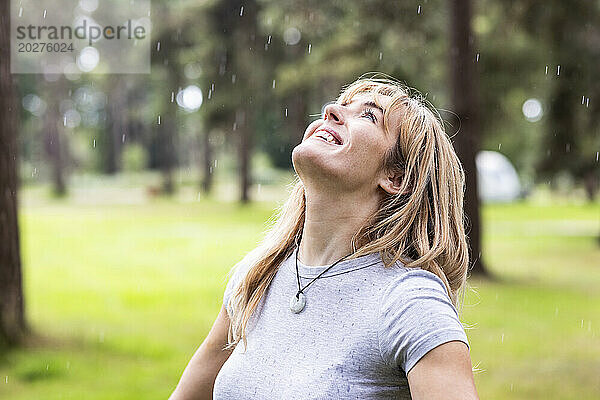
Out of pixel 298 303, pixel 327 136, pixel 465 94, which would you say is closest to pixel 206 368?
pixel 298 303

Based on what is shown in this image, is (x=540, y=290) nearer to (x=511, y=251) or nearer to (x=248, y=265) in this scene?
(x=511, y=251)

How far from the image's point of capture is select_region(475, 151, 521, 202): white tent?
92.3 ft

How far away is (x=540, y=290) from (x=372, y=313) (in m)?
7.81

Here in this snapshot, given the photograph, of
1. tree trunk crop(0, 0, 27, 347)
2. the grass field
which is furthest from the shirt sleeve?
tree trunk crop(0, 0, 27, 347)

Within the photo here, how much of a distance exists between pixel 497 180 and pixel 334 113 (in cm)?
2777

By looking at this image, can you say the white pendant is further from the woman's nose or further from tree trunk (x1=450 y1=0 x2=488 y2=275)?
tree trunk (x1=450 y1=0 x2=488 y2=275)

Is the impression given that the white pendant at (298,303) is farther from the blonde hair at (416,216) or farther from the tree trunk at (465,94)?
the tree trunk at (465,94)

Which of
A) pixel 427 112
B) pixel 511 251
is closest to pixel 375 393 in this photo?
pixel 427 112

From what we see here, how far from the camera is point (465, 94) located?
8.88 m

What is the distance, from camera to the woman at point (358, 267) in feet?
4.66

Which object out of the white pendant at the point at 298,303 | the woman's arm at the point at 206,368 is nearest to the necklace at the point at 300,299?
the white pendant at the point at 298,303

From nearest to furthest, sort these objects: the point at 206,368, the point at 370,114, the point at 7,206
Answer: the point at 370,114
the point at 206,368
the point at 7,206

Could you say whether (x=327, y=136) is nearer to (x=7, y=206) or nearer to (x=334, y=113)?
(x=334, y=113)

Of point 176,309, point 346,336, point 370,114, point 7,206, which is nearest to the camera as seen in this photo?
point 346,336
